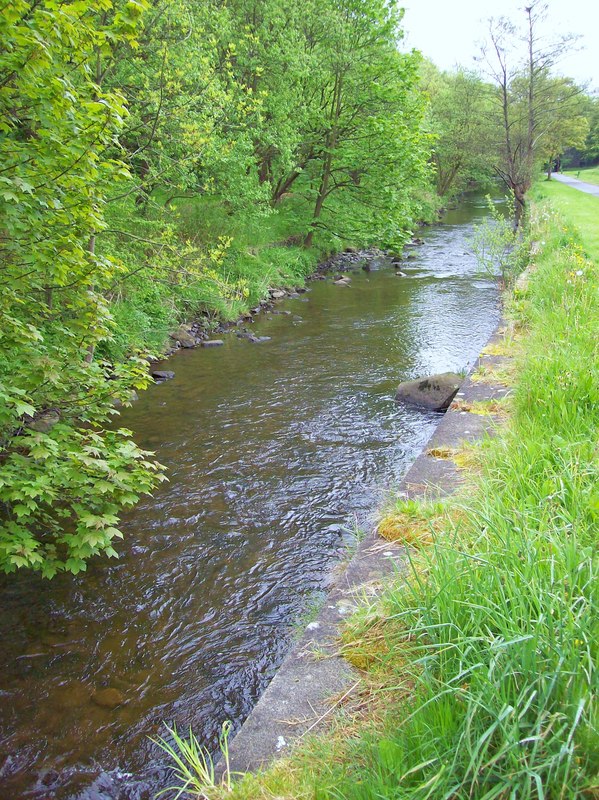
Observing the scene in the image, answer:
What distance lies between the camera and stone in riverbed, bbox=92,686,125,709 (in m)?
3.66

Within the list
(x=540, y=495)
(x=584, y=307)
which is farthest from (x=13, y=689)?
(x=584, y=307)

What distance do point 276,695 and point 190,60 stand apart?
11.9 metres

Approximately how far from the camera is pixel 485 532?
107 inches

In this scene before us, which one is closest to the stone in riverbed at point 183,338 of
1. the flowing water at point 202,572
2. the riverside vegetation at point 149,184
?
the riverside vegetation at point 149,184

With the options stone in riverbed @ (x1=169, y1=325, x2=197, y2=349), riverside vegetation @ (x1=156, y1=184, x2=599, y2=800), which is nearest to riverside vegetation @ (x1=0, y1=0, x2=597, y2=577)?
stone in riverbed @ (x1=169, y1=325, x2=197, y2=349)

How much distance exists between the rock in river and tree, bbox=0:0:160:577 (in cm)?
531

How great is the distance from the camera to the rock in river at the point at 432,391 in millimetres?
8602

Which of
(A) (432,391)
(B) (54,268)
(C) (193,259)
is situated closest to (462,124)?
(A) (432,391)

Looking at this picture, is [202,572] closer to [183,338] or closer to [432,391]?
[432,391]

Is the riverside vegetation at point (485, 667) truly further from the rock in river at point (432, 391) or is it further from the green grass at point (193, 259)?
the rock in river at point (432, 391)

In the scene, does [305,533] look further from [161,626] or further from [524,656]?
[524,656]

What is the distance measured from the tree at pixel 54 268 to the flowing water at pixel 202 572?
2.49 ft

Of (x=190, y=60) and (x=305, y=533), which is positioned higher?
(x=190, y=60)

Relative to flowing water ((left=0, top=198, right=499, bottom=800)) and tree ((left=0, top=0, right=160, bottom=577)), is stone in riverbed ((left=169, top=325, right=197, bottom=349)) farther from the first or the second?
tree ((left=0, top=0, right=160, bottom=577))
